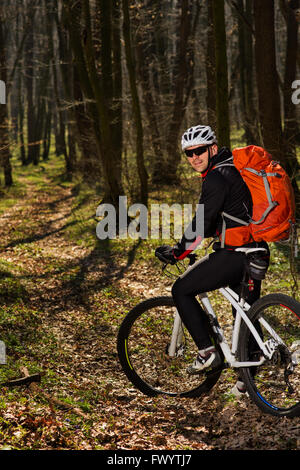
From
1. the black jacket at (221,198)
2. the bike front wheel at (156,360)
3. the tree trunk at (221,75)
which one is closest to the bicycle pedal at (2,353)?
the bike front wheel at (156,360)

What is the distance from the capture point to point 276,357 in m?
4.32

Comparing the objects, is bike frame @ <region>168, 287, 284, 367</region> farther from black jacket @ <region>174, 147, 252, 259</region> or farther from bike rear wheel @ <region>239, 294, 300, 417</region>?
black jacket @ <region>174, 147, 252, 259</region>

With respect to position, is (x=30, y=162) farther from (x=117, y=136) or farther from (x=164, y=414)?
(x=164, y=414)

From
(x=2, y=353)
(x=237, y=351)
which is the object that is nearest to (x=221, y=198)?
(x=237, y=351)

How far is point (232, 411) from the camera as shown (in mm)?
4785

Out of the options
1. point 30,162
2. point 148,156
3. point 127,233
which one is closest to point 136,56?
point 148,156

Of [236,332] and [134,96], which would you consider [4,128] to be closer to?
[134,96]

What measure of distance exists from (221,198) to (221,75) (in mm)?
5746

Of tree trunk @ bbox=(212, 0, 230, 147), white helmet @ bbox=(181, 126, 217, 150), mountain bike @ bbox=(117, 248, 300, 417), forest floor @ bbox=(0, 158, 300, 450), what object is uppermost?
tree trunk @ bbox=(212, 0, 230, 147)

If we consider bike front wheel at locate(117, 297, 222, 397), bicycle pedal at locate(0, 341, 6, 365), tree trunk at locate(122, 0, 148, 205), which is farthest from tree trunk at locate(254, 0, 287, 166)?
bicycle pedal at locate(0, 341, 6, 365)

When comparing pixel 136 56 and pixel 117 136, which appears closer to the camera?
pixel 117 136

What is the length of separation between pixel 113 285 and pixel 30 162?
33477 millimetres

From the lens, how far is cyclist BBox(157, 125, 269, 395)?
4301mm

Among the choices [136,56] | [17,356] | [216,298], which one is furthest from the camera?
[136,56]
